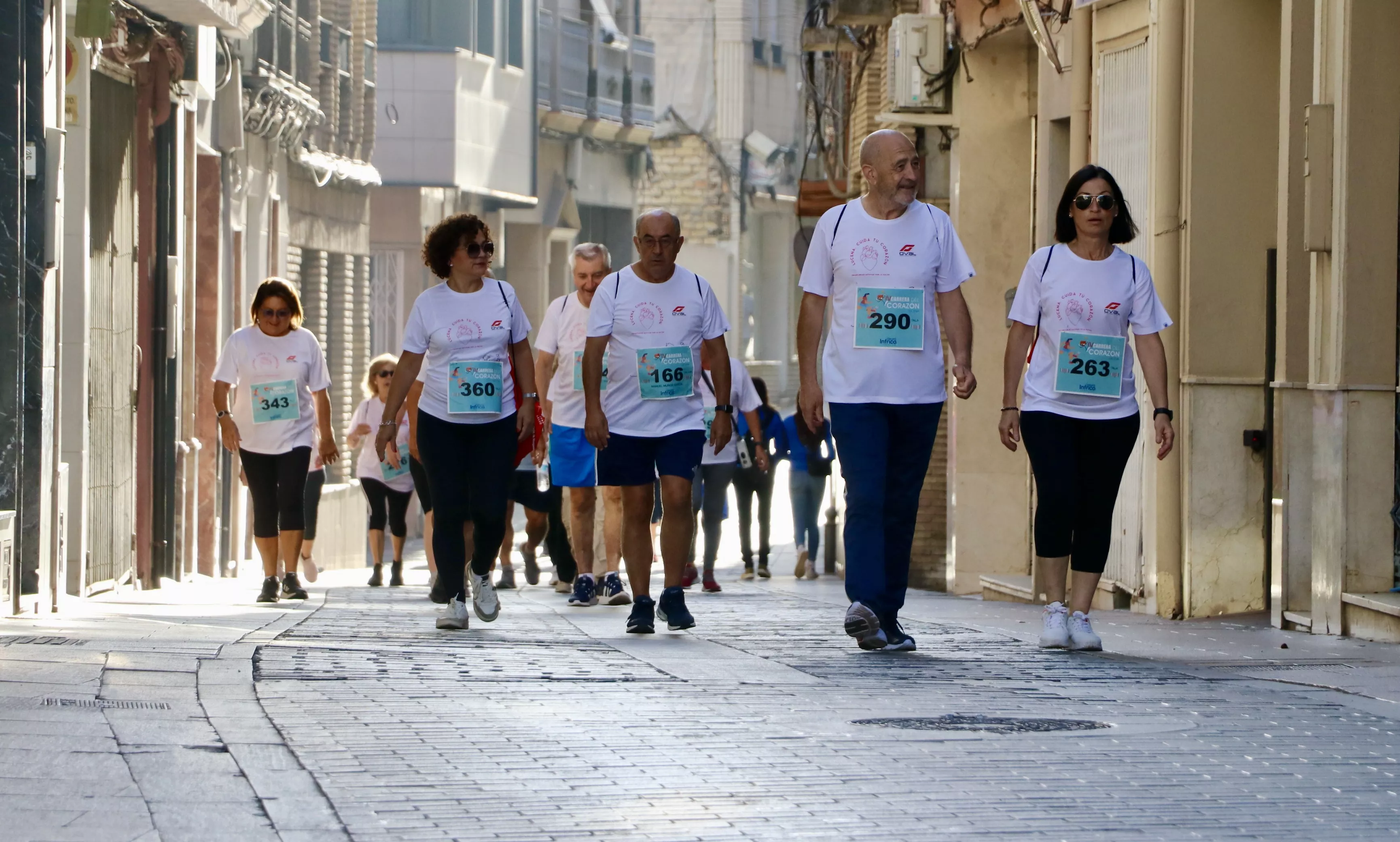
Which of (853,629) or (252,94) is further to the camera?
(252,94)

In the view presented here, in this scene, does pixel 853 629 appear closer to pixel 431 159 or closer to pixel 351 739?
pixel 351 739

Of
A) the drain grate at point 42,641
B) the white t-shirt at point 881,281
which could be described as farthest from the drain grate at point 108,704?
the white t-shirt at point 881,281

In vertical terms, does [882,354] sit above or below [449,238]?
below

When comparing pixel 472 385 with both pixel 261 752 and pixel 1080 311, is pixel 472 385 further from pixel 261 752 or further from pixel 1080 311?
pixel 261 752

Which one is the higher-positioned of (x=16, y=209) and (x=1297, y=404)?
(x=16, y=209)

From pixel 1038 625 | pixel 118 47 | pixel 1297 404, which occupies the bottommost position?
pixel 1038 625

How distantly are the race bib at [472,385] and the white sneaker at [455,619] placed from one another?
805 mm

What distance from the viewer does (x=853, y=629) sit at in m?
8.86

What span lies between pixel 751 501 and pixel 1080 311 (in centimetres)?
1214

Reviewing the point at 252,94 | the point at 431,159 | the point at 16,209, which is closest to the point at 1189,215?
the point at 16,209

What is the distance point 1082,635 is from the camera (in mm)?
9203

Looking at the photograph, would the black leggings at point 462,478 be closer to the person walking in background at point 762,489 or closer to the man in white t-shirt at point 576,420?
the man in white t-shirt at point 576,420

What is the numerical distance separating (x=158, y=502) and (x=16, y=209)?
7.24 metres

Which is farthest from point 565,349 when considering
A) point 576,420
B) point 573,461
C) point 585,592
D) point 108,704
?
point 108,704
